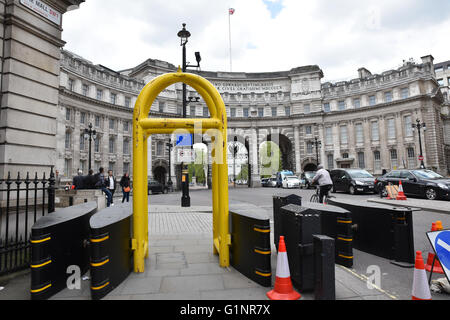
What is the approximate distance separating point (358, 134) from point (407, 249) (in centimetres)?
4586

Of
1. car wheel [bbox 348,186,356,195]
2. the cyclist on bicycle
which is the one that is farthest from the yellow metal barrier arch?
car wheel [bbox 348,186,356,195]

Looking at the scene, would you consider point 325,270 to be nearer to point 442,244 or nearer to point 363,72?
point 442,244

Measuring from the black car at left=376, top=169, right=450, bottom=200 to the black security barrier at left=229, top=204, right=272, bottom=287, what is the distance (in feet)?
44.6

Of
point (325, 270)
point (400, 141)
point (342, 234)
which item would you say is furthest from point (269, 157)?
point (325, 270)

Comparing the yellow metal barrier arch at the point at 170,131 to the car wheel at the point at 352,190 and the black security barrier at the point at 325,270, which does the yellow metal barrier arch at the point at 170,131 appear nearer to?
the black security barrier at the point at 325,270

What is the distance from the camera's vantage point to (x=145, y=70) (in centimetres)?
4544

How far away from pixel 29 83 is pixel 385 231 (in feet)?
28.2

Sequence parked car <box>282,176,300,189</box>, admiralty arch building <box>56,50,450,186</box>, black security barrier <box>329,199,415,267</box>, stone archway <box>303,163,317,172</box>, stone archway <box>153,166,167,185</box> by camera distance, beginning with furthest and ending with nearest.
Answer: stone archway <box>303,163,317,172</box>
stone archway <box>153,166,167,185</box>
admiralty arch building <box>56,50,450,186</box>
parked car <box>282,176,300,189</box>
black security barrier <box>329,199,415,267</box>

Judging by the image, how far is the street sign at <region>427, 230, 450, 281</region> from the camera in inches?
142

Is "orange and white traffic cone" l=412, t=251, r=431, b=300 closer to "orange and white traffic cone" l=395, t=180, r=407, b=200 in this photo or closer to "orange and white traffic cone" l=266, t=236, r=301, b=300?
"orange and white traffic cone" l=266, t=236, r=301, b=300

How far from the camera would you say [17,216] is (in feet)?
14.0

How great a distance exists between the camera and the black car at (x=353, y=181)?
1802cm

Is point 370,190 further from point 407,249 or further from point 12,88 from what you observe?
point 12,88

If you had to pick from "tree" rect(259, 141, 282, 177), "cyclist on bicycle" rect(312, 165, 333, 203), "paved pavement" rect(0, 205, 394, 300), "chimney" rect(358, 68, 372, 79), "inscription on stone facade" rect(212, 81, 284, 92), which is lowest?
"paved pavement" rect(0, 205, 394, 300)
